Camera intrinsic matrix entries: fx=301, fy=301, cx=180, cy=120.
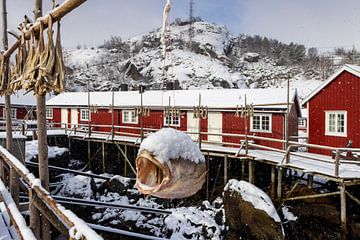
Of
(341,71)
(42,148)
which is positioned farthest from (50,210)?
(341,71)

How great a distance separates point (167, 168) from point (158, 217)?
44.0 feet

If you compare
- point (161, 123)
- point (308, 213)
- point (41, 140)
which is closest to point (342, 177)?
point (308, 213)

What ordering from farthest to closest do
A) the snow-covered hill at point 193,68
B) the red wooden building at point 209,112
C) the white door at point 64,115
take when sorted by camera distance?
the snow-covered hill at point 193,68 → the white door at point 64,115 → the red wooden building at point 209,112

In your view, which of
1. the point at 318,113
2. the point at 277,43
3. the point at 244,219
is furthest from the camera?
the point at 277,43

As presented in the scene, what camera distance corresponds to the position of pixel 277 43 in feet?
288

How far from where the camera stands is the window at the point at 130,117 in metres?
20.7

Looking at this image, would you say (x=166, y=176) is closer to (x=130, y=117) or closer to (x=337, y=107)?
(x=337, y=107)

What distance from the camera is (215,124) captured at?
56.6 feet

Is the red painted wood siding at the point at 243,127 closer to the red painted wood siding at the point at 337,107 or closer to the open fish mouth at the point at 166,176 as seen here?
the red painted wood siding at the point at 337,107

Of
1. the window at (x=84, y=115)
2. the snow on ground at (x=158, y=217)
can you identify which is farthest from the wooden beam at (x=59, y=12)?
the window at (x=84, y=115)

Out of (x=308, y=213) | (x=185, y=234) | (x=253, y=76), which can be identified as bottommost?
(x=185, y=234)

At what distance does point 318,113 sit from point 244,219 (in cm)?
704

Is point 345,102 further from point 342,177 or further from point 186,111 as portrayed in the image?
point 186,111

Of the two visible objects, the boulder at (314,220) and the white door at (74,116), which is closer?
the boulder at (314,220)
